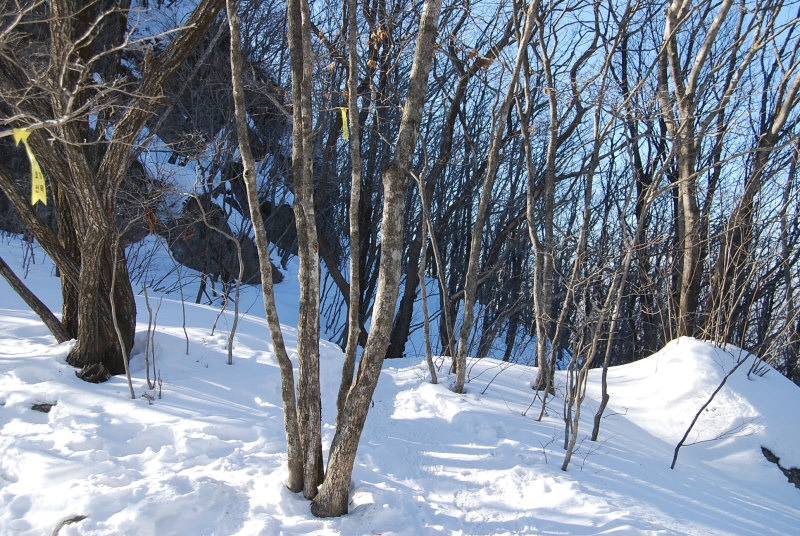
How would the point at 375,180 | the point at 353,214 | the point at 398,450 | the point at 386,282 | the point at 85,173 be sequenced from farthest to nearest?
1. the point at 375,180
2. the point at 85,173
3. the point at 398,450
4. the point at 353,214
5. the point at 386,282

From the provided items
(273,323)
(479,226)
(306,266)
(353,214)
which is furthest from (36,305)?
(479,226)

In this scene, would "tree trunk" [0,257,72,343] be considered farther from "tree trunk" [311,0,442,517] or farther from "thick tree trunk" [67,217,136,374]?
"tree trunk" [311,0,442,517]

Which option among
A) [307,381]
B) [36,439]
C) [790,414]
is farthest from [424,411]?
[790,414]

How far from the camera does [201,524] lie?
2811 mm

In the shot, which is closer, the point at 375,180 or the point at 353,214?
the point at 353,214

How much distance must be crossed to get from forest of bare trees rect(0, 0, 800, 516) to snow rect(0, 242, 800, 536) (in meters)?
0.35

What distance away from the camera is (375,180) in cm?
1244

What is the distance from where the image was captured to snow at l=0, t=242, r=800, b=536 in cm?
299

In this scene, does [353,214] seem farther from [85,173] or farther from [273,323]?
[85,173]

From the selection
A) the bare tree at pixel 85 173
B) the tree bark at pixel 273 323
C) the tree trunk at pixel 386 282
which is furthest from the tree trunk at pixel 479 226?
the bare tree at pixel 85 173

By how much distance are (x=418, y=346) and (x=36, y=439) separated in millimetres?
12102

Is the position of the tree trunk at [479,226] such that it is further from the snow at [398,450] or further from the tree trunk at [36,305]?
the tree trunk at [36,305]

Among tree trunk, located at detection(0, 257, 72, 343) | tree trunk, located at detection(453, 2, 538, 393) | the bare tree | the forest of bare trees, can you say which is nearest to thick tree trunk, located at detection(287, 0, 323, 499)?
the forest of bare trees

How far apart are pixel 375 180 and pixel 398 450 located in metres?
8.90
